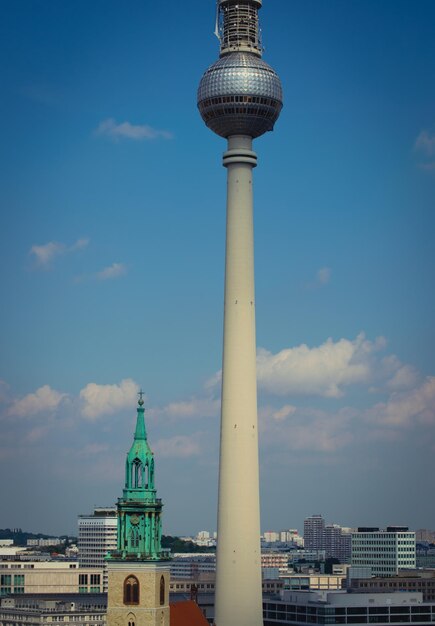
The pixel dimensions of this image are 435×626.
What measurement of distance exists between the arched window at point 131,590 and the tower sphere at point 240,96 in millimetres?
74491

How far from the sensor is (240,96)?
190000mm

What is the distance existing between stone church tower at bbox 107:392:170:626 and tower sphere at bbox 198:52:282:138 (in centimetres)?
6613

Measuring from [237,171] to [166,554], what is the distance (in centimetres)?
6481

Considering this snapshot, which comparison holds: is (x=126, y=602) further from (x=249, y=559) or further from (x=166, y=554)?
(x=249, y=559)

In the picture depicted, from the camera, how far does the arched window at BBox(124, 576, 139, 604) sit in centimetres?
13012

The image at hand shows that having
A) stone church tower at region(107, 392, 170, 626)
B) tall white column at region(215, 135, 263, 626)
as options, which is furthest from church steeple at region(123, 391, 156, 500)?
tall white column at region(215, 135, 263, 626)

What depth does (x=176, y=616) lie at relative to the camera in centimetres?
14625

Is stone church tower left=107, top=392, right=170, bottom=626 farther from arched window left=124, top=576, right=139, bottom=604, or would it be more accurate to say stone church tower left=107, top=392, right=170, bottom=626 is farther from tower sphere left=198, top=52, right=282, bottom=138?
tower sphere left=198, top=52, right=282, bottom=138

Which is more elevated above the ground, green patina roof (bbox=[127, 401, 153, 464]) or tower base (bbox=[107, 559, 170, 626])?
green patina roof (bbox=[127, 401, 153, 464])

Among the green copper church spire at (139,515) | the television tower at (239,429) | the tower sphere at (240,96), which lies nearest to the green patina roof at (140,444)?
the green copper church spire at (139,515)

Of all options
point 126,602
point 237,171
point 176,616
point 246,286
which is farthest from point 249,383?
point 126,602

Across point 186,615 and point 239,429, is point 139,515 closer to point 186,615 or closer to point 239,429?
point 186,615

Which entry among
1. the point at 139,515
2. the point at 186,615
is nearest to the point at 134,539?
the point at 139,515

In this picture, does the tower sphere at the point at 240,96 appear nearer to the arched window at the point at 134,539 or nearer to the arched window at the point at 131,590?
the arched window at the point at 134,539
